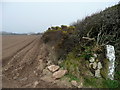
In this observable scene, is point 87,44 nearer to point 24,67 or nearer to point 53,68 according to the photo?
point 53,68

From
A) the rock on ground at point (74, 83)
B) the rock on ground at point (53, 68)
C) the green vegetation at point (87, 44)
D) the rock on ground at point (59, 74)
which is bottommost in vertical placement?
the rock on ground at point (74, 83)

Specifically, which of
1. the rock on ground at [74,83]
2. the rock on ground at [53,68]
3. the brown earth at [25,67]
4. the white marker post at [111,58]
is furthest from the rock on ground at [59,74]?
the white marker post at [111,58]

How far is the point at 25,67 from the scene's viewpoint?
6797 mm

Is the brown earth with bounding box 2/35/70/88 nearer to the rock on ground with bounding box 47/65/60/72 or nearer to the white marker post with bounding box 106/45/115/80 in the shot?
the rock on ground with bounding box 47/65/60/72

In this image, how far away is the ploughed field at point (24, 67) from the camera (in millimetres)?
5765

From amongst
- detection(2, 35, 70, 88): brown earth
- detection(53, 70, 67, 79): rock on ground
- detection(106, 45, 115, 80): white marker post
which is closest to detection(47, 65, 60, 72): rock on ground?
detection(53, 70, 67, 79): rock on ground

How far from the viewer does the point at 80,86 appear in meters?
5.59

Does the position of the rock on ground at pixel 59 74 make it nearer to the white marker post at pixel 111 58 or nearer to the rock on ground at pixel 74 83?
the rock on ground at pixel 74 83

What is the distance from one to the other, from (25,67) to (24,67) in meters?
0.04

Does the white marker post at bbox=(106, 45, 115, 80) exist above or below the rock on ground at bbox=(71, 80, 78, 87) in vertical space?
above

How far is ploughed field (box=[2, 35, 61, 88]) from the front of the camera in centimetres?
576

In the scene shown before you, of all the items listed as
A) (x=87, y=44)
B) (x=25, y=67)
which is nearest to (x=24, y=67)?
(x=25, y=67)

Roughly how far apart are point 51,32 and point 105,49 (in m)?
2.88

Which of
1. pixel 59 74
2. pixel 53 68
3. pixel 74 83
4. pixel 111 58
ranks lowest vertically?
pixel 74 83
